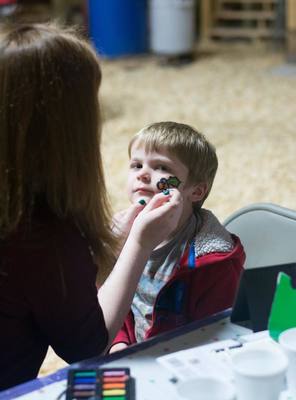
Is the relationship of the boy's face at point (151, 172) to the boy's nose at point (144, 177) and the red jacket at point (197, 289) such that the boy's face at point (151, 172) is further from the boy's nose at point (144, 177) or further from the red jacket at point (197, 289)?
the red jacket at point (197, 289)

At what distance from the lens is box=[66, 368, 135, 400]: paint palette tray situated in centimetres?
86

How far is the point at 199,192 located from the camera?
4.23 feet

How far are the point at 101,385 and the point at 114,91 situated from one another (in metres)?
3.77

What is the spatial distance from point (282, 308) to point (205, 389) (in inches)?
7.7

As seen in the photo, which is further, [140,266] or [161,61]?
[161,61]

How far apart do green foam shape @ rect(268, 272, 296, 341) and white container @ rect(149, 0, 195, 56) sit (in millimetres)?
4189

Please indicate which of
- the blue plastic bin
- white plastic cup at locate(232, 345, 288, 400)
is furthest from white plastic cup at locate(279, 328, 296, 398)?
the blue plastic bin

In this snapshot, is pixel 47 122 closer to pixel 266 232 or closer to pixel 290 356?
pixel 290 356

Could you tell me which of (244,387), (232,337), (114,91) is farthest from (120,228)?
(114,91)

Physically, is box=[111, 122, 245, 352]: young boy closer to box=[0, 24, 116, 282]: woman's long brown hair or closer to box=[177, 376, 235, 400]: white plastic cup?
box=[0, 24, 116, 282]: woman's long brown hair

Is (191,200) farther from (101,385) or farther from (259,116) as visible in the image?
(259,116)

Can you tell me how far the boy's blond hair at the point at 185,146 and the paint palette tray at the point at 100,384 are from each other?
448 millimetres

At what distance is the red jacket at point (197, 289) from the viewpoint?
1.21 m

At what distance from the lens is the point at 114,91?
14.9 ft
